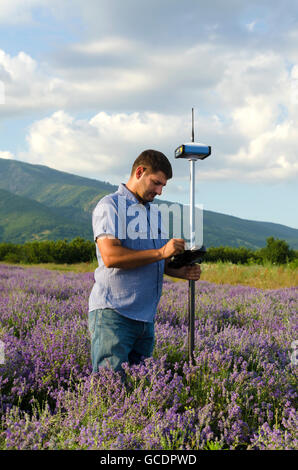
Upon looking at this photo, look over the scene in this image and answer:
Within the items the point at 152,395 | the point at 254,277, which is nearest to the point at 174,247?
the point at 152,395

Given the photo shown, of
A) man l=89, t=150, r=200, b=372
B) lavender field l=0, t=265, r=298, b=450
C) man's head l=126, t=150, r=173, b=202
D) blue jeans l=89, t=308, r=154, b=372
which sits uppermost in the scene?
man's head l=126, t=150, r=173, b=202

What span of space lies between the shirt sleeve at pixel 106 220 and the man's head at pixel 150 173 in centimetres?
23

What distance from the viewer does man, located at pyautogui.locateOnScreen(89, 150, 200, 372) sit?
2.61 meters

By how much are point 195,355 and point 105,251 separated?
1.48 metres

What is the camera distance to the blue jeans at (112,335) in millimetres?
2656

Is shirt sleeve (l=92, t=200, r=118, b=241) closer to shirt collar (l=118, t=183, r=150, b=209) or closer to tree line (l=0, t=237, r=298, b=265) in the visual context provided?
shirt collar (l=118, t=183, r=150, b=209)

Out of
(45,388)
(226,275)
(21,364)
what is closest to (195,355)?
(45,388)

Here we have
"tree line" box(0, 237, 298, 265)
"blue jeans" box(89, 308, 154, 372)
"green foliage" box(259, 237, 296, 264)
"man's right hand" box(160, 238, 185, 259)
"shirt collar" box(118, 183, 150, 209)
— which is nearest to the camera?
"man's right hand" box(160, 238, 185, 259)

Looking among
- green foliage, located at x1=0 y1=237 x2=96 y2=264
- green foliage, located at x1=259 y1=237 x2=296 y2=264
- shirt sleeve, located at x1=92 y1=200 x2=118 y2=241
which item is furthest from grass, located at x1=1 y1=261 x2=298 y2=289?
shirt sleeve, located at x1=92 y1=200 x2=118 y2=241

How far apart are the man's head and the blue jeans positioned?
2.70 feet

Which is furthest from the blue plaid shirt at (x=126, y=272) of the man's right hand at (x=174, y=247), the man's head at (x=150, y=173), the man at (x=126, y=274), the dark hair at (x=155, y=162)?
the man's right hand at (x=174, y=247)

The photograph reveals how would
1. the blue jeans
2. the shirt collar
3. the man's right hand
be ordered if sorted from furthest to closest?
the shirt collar
the blue jeans
the man's right hand

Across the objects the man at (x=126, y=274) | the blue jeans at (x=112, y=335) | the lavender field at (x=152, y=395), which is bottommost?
the lavender field at (x=152, y=395)

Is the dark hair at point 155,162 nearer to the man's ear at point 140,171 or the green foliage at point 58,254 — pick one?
the man's ear at point 140,171
